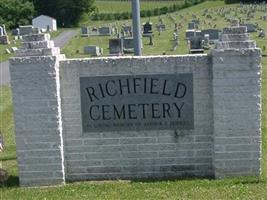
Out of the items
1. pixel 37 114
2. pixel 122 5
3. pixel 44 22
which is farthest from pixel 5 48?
pixel 122 5

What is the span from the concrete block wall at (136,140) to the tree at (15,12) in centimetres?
6477

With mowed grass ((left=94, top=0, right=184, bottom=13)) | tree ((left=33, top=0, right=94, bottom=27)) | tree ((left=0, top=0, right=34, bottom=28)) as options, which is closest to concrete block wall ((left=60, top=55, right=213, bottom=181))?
tree ((left=0, top=0, right=34, bottom=28))

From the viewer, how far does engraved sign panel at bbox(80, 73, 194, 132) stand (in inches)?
359

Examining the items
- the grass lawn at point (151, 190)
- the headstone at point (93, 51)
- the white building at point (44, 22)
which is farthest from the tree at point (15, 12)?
the grass lawn at point (151, 190)

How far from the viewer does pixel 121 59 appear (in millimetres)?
9039

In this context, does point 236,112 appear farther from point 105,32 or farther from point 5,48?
point 105,32

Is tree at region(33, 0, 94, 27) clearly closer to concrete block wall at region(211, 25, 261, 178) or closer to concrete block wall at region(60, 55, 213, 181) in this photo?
concrete block wall at region(60, 55, 213, 181)

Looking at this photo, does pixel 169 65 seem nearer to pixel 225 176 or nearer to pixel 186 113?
pixel 186 113

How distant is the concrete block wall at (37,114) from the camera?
8.88 metres

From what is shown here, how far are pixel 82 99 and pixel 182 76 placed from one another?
5.12 ft

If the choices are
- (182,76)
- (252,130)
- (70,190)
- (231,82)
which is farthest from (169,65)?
(70,190)

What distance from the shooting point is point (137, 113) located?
30.3 feet

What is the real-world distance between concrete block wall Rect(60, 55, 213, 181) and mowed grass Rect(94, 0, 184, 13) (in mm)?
82546

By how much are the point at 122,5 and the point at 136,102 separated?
8944 centimetres
